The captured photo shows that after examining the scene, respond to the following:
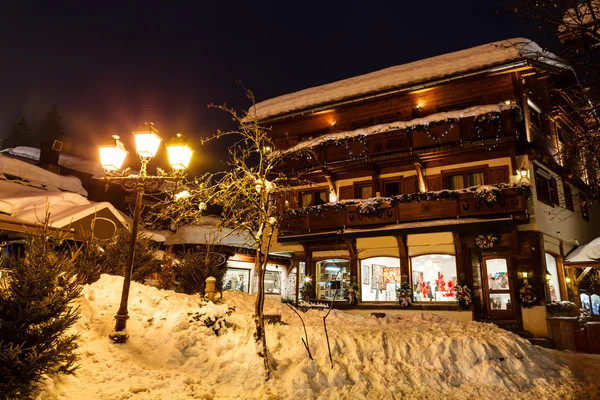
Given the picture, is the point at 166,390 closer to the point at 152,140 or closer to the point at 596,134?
the point at 152,140

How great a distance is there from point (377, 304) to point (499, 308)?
5.39 metres

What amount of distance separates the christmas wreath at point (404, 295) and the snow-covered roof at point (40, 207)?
1268 centimetres

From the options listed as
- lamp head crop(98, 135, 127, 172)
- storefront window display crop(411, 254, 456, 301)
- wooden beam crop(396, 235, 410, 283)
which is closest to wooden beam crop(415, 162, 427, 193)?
wooden beam crop(396, 235, 410, 283)

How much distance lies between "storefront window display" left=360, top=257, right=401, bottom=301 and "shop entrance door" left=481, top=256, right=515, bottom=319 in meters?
4.07

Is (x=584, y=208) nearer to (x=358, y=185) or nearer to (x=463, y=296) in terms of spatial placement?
(x=463, y=296)

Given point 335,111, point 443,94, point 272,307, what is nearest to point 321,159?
point 335,111

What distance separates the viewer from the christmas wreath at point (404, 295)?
62.0ft

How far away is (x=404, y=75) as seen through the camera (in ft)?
69.6

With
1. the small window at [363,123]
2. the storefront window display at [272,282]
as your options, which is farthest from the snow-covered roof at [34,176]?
the small window at [363,123]

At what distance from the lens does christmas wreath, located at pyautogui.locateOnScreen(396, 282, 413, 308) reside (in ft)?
62.0

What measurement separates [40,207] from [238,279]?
17.5 metres

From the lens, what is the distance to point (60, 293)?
5.99 metres

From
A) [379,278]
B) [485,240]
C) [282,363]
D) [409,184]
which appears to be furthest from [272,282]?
[282,363]

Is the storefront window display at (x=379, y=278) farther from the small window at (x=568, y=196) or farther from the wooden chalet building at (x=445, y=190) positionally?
the small window at (x=568, y=196)
